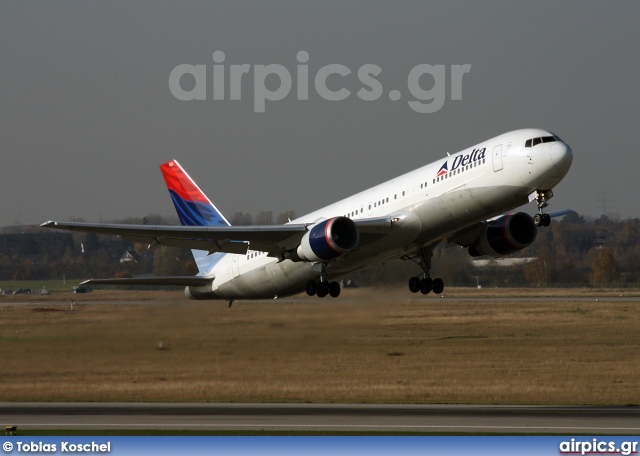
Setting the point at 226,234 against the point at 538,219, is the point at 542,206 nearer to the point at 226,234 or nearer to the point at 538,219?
the point at 538,219

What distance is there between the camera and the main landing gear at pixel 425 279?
136 feet

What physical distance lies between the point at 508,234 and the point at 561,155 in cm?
707

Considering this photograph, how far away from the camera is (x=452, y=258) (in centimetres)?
4281

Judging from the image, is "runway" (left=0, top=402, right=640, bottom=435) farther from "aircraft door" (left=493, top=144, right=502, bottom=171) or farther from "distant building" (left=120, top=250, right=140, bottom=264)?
"distant building" (left=120, top=250, right=140, bottom=264)

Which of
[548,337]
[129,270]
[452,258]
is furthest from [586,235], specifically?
[452,258]

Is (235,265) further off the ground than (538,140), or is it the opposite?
(538,140)

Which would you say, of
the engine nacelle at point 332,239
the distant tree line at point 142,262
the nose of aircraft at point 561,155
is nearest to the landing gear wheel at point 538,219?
the nose of aircraft at point 561,155

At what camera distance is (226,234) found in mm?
39594

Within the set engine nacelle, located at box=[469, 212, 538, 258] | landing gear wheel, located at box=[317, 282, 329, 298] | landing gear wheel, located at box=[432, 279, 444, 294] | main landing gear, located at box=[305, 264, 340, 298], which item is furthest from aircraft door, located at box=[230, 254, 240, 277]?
engine nacelle, located at box=[469, 212, 538, 258]

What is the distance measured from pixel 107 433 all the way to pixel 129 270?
60052 millimetres

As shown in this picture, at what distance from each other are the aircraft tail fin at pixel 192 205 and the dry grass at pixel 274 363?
2160mm

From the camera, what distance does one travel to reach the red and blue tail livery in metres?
48.4

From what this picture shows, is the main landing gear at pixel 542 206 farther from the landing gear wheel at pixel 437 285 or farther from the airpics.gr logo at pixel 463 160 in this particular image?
the landing gear wheel at pixel 437 285

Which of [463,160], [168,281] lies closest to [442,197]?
[463,160]
